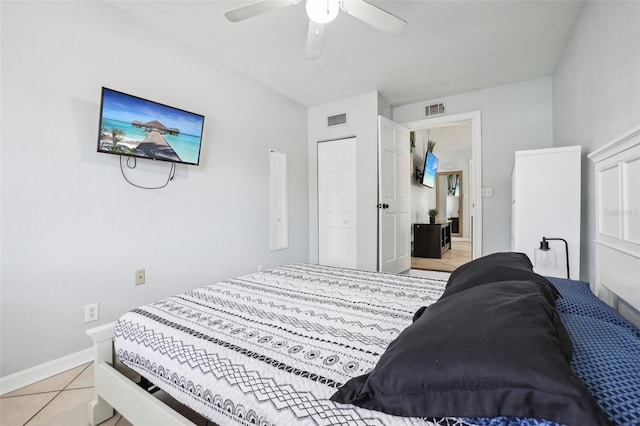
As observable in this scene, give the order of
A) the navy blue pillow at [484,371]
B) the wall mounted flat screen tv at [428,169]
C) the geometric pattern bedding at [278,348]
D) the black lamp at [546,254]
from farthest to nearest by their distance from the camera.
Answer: the wall mounted flat screen tv at [428,169]
the black lamp at [546,254]
the geometric pattern bedding at [278,348]
the navy blue pillow at [484,371]

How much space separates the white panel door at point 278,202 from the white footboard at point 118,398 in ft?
7.47

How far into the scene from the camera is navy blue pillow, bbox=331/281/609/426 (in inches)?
19.9

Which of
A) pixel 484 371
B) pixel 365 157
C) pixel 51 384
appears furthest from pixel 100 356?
pixel 365 157

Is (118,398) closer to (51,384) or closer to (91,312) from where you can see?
(51,384)

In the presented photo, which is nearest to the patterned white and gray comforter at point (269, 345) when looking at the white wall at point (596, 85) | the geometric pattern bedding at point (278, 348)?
the geometric pattern bedding at point (278, 348)

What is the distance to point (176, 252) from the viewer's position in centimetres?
258

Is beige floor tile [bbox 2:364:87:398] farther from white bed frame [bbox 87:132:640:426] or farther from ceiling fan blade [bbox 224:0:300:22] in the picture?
ceiling fan blade [bbox 224:0:300:22]

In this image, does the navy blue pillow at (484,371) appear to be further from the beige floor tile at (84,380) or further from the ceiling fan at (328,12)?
the beige floor tile at (84,380)

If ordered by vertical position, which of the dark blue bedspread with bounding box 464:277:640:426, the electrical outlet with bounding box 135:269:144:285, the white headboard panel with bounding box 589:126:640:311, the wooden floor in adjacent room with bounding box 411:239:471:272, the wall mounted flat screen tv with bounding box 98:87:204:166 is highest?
the wall mounted flat screen tv with bounding box 98:87:204:166

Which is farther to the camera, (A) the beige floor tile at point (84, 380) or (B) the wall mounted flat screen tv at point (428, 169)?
(B) the wall mounted flat screen tv at point (428, 169)

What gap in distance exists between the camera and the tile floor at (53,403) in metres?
1.41

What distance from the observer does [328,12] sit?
1677mm

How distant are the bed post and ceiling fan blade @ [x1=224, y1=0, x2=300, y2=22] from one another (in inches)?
72.7

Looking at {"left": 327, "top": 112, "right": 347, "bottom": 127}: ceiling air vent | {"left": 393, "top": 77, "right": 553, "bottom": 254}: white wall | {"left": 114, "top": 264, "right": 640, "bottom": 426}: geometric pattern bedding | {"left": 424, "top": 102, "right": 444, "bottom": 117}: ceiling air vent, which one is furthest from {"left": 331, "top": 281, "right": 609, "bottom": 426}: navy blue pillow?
{"left": 424, "top": 102, "right": 444, "bottom": 117}: ceiling air vent
